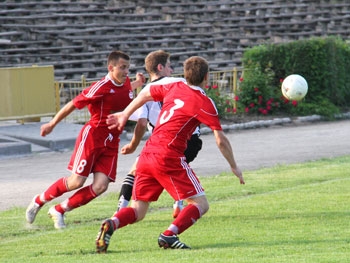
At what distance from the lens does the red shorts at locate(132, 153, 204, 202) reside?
323 inches

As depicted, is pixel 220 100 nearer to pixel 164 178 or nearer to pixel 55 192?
pixel 55 192

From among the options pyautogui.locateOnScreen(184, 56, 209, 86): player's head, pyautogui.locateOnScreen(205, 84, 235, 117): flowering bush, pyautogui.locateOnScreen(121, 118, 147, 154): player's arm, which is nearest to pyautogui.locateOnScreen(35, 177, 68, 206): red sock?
pyautogui.locateOnScreen(121, 118, 147, 154): player's arm

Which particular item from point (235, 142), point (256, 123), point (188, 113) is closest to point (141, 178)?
point (188, 113)

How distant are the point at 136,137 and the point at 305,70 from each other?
582 inches

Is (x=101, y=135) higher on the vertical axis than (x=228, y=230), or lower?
higher

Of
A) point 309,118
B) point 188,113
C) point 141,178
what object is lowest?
point 309,118

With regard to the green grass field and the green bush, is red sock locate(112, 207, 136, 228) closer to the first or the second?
the green grass field

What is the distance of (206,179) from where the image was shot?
46.0 ft

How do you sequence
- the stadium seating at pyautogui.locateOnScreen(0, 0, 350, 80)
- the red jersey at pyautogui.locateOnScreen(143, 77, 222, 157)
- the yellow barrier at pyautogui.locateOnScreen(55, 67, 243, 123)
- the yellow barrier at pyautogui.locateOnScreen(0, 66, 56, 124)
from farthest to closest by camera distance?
1. the stadium seating at pyautogui.locateOnScreen(0, 0, 350, 80)
2. the yellow barrier at pyautogui.locateOnScreen(55, 67, 243, 123)
3. the yellow barrier at pyautogui.locateOnScreen(0, 66, 56, 124)
4. the red jersey at pyautogui.locateOnScreen(143, 77, 222, 157)

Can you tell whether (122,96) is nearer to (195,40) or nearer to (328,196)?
(328,196)

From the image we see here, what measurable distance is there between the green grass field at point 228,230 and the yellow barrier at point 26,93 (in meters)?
8.02

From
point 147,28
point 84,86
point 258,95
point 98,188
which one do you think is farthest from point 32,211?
point 147,28

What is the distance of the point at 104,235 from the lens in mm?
8125

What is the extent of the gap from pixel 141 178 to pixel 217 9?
82.4 feet
